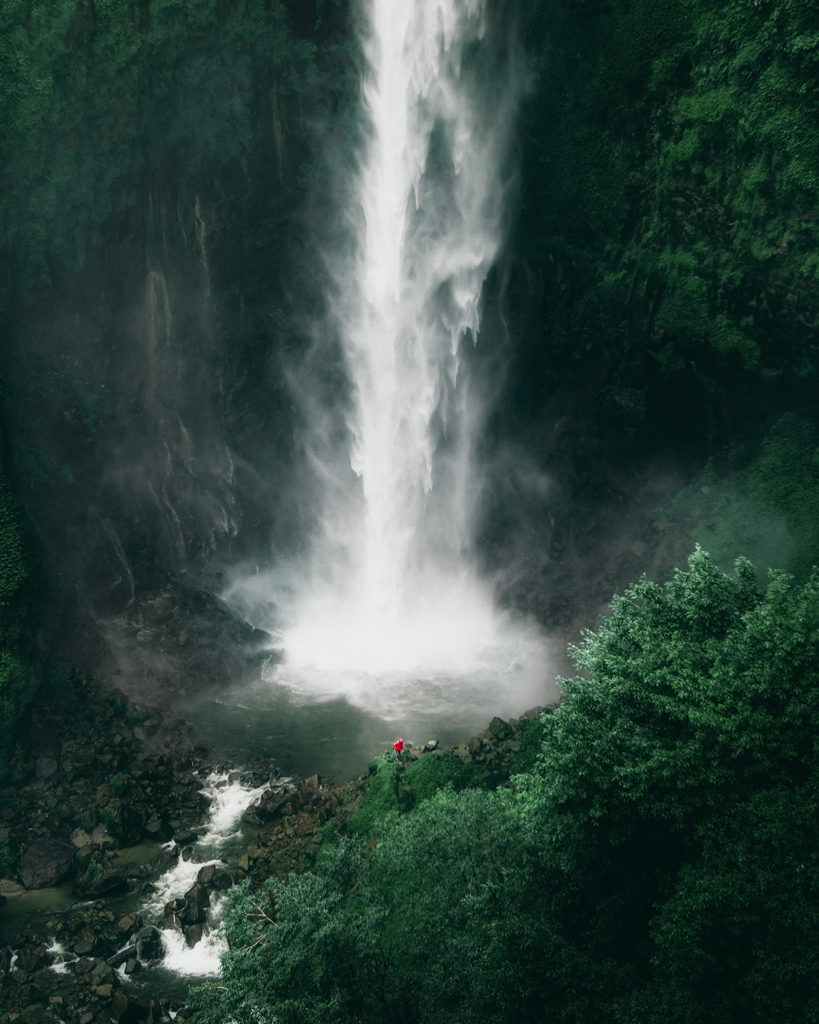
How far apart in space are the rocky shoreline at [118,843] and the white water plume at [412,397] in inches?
269

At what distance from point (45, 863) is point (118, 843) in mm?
2247

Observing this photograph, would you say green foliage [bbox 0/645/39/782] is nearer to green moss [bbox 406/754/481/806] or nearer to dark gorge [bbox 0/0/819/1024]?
dark gorge [bbox 0/0/819/1024]

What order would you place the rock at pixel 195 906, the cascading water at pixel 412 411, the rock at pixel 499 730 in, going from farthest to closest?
the cascading water at pixel 412 411 < the rock at pixel 499 730 < the rock at pixel 195 906

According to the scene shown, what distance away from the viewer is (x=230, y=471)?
3944 centimetres

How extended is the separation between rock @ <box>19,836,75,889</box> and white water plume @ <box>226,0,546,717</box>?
10901mm

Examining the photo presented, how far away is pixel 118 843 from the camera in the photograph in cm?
2584

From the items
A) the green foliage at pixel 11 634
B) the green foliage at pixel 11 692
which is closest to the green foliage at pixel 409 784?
the green foliage at pixel 11 692

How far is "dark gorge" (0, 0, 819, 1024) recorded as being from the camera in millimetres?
18094

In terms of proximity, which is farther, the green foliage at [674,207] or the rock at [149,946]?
the green foliage at [674,207]

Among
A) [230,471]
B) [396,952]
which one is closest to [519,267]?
[230,471]

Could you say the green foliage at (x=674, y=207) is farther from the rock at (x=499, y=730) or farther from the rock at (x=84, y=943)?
the rock at (x=84, y=943)

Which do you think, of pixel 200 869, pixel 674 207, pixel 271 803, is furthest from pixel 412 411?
pixel 200 869

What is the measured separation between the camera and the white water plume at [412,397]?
34.9 meters

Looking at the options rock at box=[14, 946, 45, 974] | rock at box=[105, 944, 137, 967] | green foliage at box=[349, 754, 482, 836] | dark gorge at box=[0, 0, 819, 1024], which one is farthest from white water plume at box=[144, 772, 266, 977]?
green foliage at box=[349, 754, 482, 836]
